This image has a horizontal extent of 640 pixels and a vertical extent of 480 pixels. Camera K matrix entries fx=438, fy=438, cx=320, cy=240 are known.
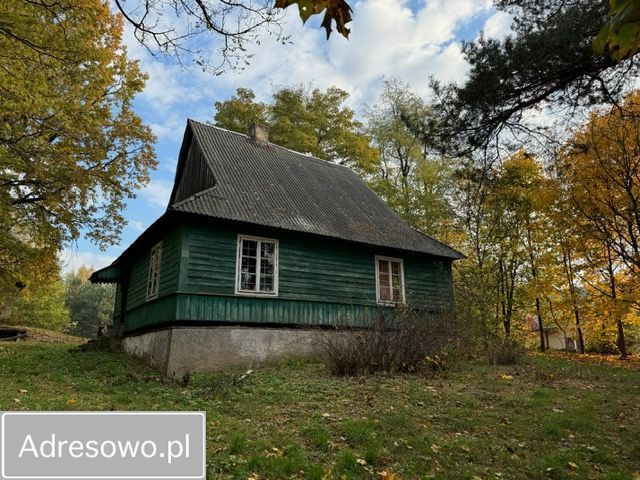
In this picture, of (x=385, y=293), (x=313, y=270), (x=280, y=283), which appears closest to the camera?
(x=280, y=283)

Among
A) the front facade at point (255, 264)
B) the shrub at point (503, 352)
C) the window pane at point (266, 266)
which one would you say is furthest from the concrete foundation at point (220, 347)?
the shrub at point (503, 352)

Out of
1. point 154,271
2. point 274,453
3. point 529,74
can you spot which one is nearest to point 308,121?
point 154,271

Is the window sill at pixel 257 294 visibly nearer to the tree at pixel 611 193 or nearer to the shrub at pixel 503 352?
the shrub at pixel 503 352

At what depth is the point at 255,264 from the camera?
41.5 ft

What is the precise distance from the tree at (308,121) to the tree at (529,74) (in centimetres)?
2022

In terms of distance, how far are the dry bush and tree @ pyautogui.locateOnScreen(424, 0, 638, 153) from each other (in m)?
4.48

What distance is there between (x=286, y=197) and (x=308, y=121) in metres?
15.3

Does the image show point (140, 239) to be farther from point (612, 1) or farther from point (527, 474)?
point (612, 1)

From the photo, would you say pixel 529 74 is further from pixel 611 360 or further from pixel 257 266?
pixel 611 360

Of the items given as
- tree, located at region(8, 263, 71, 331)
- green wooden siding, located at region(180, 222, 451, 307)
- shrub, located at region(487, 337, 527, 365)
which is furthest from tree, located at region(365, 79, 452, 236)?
tree, located at region(8, 263, 71, 331)

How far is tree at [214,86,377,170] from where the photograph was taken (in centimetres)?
2730

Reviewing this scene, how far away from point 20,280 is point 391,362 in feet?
44.0

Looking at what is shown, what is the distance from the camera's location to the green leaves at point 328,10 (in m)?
2.44

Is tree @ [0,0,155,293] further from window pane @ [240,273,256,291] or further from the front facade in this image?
window pane @ [240,273,256,291]
